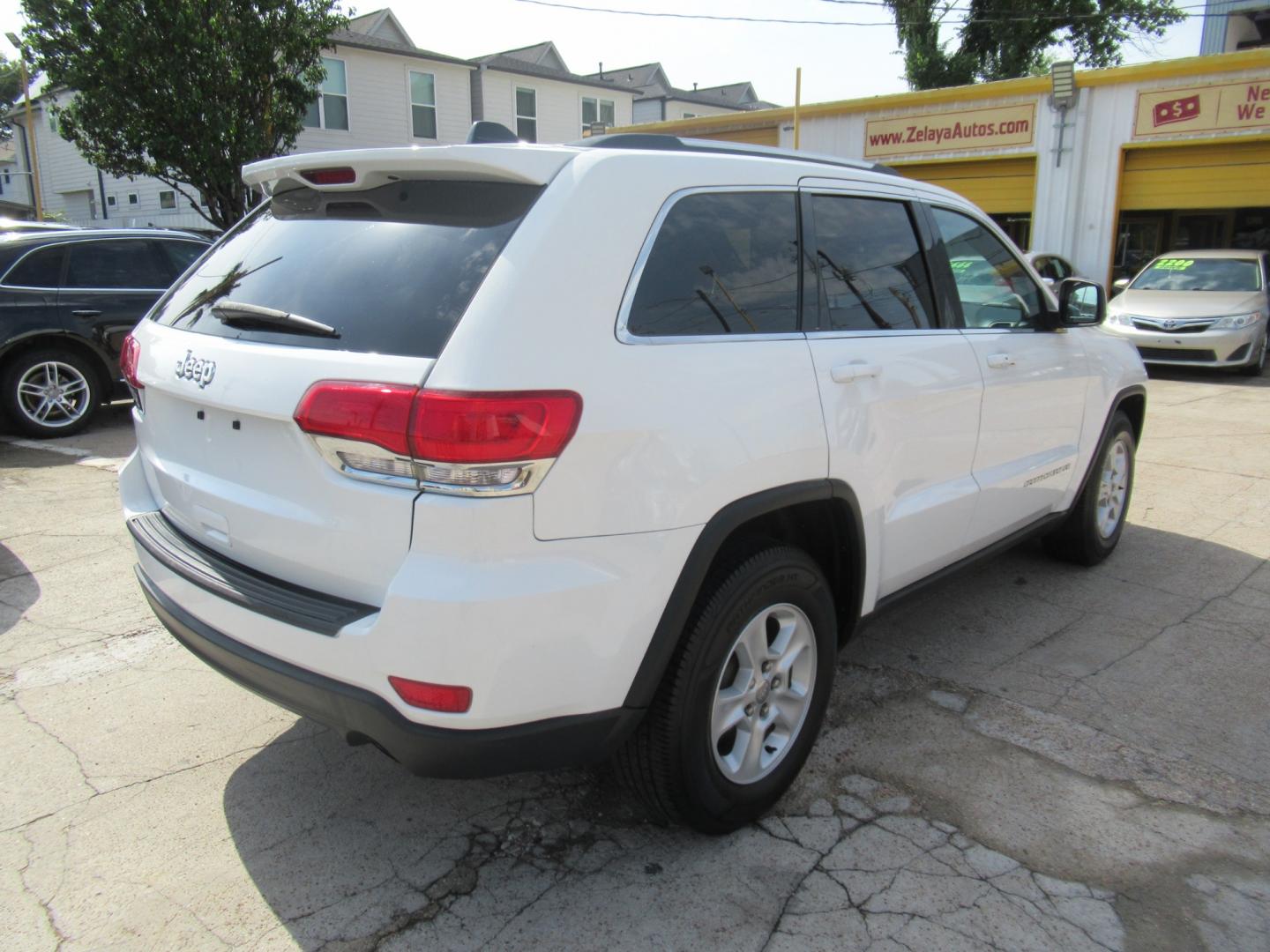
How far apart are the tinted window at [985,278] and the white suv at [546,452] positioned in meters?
0.59

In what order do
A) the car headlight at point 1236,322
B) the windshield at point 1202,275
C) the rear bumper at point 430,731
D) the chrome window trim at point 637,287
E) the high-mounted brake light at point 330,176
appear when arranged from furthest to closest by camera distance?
the windshield at point 1202,275 → the car headlight at point 1236,322 → the high-mounted brake light at point 330,176 → the chrome window trim at point 637,287 → the rear bumper at point 430,731

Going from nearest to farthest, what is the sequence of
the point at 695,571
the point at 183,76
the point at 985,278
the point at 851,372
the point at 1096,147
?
the point at 695,571 → the point at 851,372 → the point at 985,278 → the point at 183,76 → the point at 1096,147

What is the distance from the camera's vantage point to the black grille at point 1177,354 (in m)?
11.9

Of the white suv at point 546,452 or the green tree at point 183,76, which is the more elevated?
the green tree at point 183,76

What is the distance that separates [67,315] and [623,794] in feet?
24.1

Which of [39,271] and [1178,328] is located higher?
[39,271]

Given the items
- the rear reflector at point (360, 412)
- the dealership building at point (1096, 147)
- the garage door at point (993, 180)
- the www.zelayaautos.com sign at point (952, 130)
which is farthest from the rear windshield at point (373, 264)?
the www.zelayaautos.com sign at point (952, 130)

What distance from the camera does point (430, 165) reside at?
2406 mm

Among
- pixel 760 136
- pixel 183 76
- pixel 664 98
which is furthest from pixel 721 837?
pixel 664 98

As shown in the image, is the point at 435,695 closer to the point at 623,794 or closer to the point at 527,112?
the point at 623,794

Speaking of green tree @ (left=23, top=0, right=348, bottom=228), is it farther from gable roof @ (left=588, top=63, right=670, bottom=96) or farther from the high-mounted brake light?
gable roof @ (left=588, top=63, right=670, bottom=96)

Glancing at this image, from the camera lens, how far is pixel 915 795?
9.74 ft

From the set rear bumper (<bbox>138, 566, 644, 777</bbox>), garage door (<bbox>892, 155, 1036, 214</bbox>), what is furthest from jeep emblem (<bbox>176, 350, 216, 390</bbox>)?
garage door (<bbox>892, 155, 1036, 214</bbox>)

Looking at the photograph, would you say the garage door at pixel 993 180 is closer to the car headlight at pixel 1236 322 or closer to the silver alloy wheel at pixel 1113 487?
the car headlight at pixel 1236 322
